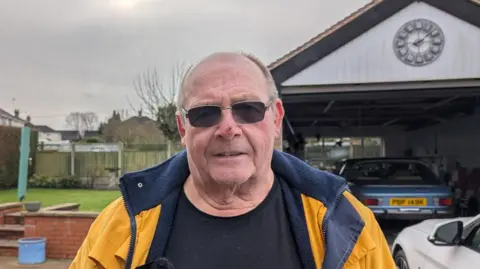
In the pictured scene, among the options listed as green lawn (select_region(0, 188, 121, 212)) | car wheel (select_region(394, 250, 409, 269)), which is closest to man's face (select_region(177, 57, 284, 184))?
car wheel (select_region(394, 250, 409, 269))

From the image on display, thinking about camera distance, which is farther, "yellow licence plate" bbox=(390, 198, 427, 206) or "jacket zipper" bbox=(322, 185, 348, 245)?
"yellow licence plate" bbox=(390, 198, 427, 206)

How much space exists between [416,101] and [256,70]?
12.0 metres

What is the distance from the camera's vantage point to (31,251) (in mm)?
6785

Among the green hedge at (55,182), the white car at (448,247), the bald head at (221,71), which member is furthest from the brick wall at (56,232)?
the green hedge at (55,182)

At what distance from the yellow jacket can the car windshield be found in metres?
8.18

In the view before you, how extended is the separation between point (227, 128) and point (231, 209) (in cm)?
30

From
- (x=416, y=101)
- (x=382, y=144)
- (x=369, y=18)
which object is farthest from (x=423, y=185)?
(x=382, y=144)

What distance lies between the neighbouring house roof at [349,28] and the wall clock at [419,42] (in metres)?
0.36

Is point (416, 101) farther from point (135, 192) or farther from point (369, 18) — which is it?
point (135, 192)

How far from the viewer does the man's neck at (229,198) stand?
170 cm

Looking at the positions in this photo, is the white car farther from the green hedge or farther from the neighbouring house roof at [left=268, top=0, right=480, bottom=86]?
the green hedge

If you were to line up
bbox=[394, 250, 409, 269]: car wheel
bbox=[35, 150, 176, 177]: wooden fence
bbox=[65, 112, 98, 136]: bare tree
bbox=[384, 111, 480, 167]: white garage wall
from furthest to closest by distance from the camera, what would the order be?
bbox=[65, 112, 98, 136]: bare tree < bbox=[35, 150, 176, 177]: wooden fence < bbox=[384, 111, 480, 167]: white garage wall < bbox=[394, 250, 409, 269]: car wheel

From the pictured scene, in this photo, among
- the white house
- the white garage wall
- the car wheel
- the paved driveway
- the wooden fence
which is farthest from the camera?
the white house

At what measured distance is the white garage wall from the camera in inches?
531
